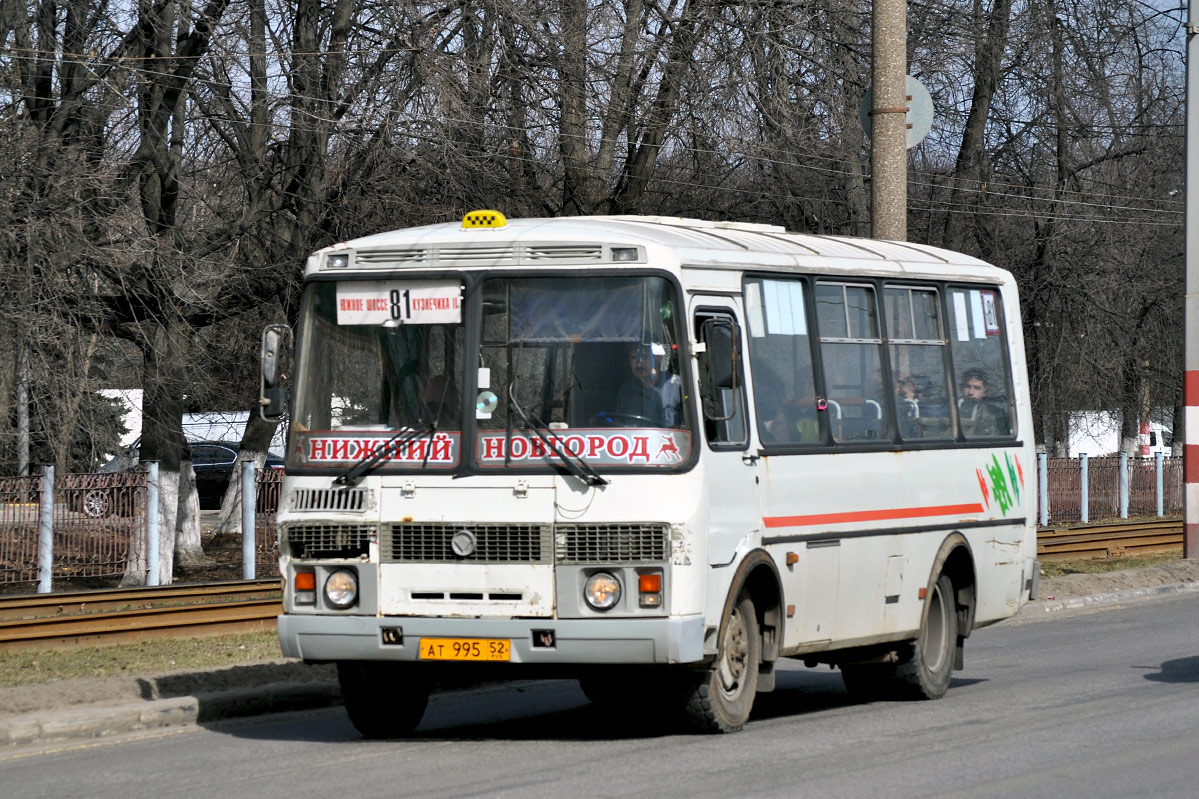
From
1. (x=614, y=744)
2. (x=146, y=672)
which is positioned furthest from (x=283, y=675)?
(x=614, y=744)

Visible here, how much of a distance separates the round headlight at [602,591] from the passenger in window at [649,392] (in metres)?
0.79

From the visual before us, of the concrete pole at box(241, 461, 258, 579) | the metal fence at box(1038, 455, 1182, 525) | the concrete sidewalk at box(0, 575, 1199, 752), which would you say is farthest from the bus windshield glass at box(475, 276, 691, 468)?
the metal fence at box(1038, 455, 1182, 525)

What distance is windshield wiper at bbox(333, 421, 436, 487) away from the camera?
9.48m

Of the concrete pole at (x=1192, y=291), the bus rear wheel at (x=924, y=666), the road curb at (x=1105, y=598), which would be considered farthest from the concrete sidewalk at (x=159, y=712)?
the concrete pole at (x=1192, y=291)

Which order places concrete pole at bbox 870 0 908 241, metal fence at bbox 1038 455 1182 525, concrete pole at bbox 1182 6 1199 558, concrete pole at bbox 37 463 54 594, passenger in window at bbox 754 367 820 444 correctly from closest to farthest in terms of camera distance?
passenger in window at bbox 754 367 820 444, concrete pole at bbox 870 0 908 241, concrete pole at bbox 37 463 54 594, concrete pole at bbox 1182 6 1199 558, metal fence at bbox 1038 455 1182 525

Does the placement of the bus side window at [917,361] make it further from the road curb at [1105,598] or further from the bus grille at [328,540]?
the road curb at [1105,598]

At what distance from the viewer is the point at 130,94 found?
20281mm

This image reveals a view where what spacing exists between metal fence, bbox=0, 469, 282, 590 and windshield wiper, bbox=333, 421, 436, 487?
32.5 ft

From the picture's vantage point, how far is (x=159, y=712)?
34.6ft

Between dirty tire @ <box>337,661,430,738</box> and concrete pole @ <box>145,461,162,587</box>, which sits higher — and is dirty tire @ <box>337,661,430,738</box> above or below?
below

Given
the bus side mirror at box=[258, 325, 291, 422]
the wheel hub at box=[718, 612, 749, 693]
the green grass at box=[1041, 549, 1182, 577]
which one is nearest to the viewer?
the bus side mirror at box=[258, 325, 291, 422]

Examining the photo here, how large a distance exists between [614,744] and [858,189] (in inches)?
641

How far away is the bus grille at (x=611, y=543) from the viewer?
357 inches

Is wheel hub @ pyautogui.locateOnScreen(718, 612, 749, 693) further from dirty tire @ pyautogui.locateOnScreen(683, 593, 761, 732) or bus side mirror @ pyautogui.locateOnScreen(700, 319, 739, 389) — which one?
bus side mirror @ pyautogui.locateOnScreen(700, 319, 739, 389)
